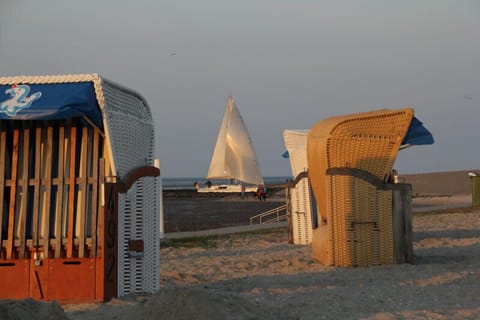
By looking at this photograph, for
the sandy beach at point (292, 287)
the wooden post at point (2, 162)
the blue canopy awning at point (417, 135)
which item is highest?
the blue canopy awning at point (417, 135)

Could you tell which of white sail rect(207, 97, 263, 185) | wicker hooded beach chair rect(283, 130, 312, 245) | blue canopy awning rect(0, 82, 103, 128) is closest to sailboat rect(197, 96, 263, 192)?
white sail rect(207, 97, 263, 185)

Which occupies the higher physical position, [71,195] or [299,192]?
[299,192]


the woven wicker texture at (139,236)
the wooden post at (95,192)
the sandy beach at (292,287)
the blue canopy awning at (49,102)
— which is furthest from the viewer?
the woven wicker texture at (139,236)

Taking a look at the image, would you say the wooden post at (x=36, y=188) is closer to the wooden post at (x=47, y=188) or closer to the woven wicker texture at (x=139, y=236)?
the wooden post at (x=47, y=188)

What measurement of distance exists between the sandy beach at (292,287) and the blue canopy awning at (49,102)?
218 cm

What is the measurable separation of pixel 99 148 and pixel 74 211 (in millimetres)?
828

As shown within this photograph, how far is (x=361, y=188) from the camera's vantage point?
11586mm

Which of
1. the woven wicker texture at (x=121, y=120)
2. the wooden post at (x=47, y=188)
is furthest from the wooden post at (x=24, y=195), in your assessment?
the woven wicker texture at (x=121, y=120)

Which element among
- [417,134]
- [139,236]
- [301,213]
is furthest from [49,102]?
[301,213]

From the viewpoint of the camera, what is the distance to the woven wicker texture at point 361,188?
11.6 m

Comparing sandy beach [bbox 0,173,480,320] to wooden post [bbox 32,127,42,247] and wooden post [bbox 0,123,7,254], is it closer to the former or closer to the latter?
wooden post [bbox 32,127,42,247]

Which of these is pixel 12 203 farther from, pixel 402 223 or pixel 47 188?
pixel 402 223

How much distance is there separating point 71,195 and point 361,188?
16.1ft

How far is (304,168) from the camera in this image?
1662cm
